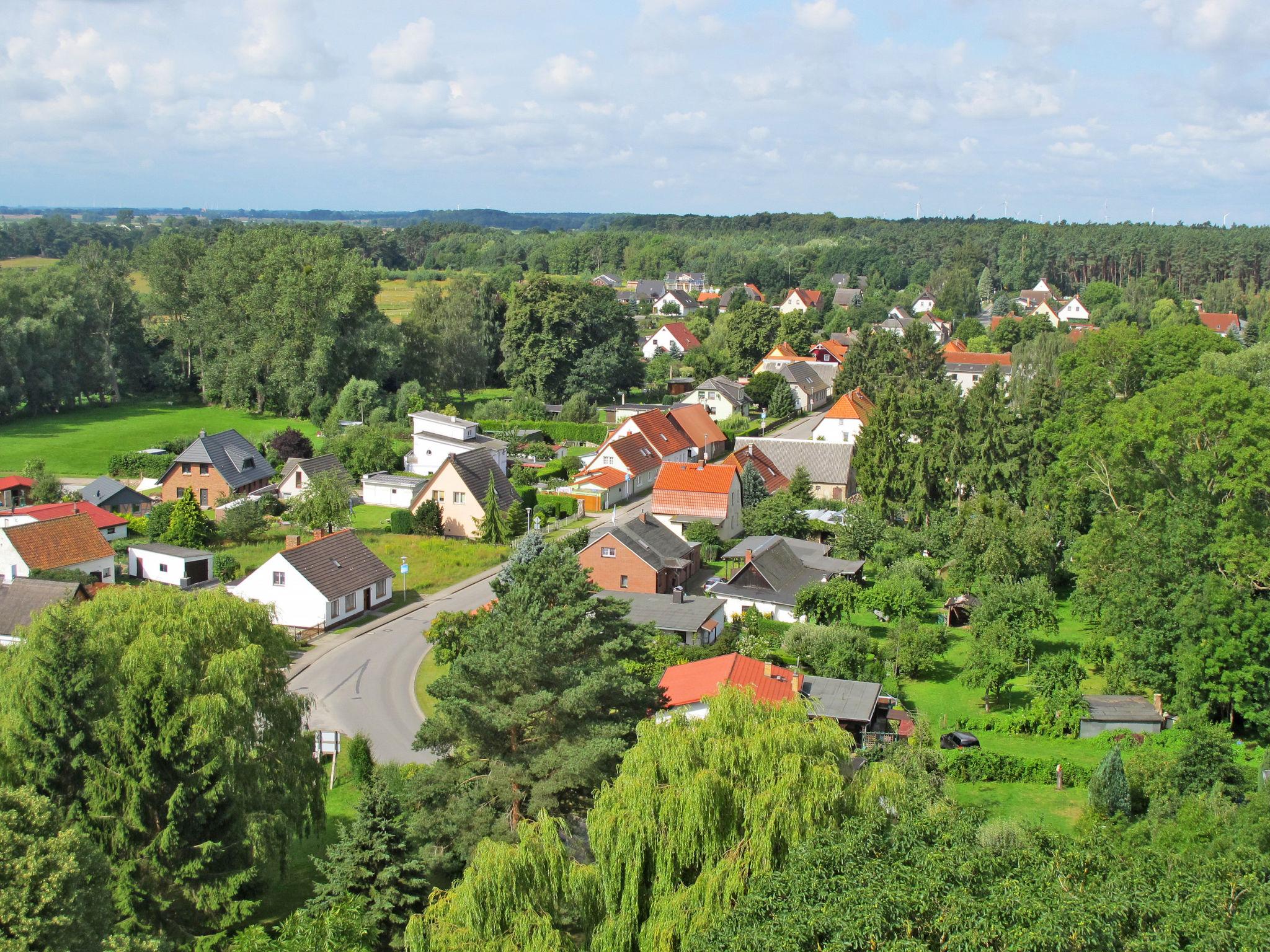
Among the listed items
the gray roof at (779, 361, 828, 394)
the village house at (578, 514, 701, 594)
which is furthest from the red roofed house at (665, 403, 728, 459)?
the village house at (578, 514, 701, 594)

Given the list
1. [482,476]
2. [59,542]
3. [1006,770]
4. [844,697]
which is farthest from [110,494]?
[1006,770]

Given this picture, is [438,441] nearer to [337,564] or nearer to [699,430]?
[699,430]

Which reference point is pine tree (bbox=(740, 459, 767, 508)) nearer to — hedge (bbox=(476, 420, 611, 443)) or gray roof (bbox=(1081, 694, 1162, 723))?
hedge (bbox=(476, 420, 611, 443))

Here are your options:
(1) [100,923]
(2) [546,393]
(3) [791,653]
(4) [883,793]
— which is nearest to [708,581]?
(3) [791,653]

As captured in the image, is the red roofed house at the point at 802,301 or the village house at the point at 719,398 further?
the red roofed house at the point at 802,301

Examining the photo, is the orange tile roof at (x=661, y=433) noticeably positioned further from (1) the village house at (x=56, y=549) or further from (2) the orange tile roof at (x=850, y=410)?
(1) the village house at (x=56, y=549)

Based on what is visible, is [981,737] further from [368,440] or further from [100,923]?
[368,440]

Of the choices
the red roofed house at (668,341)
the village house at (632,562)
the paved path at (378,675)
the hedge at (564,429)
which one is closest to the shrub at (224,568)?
the paved path at (378,675)
